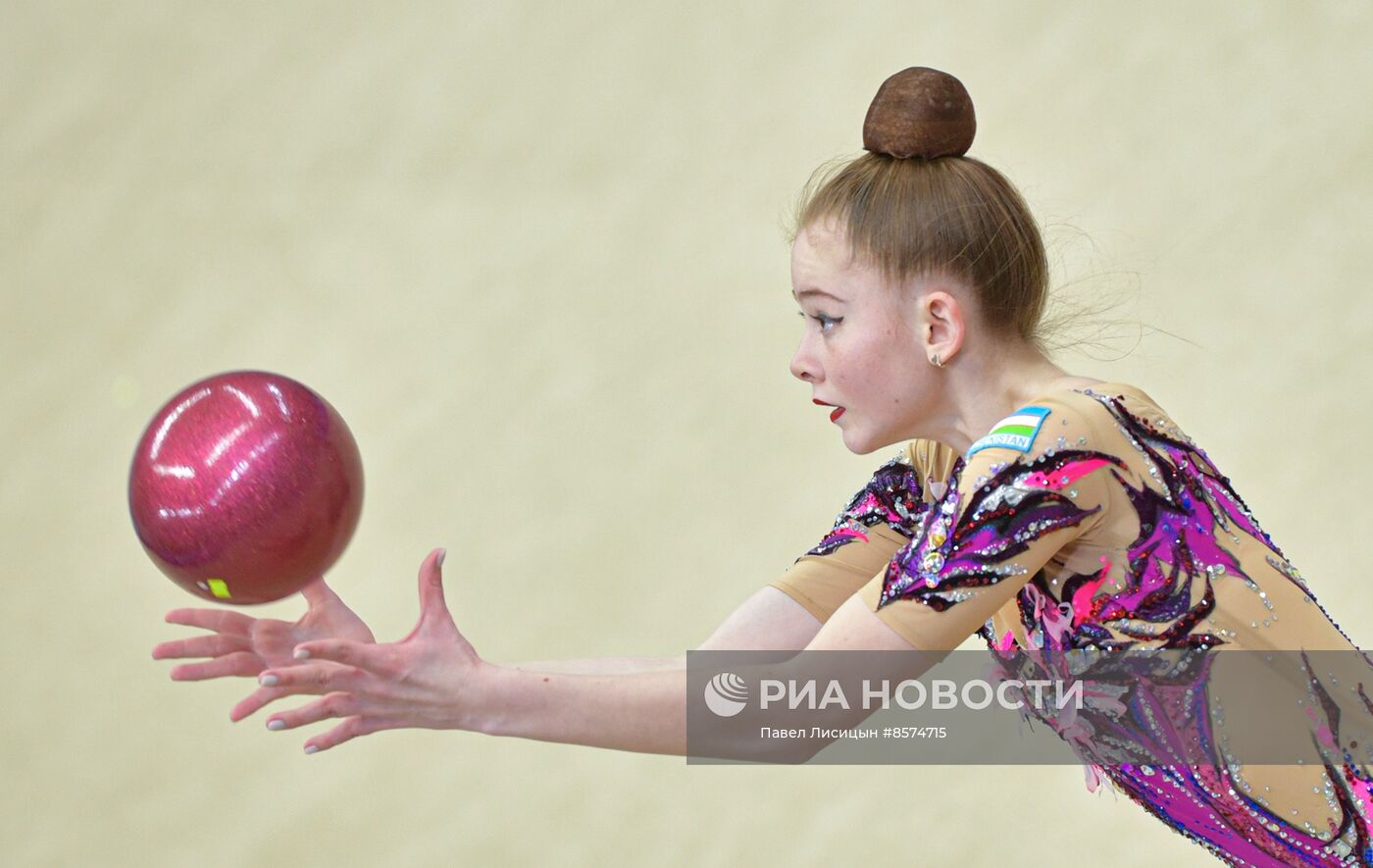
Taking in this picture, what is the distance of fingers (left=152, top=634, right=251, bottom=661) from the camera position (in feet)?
4.97

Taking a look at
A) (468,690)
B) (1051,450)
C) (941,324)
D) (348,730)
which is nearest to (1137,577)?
(1051,450)

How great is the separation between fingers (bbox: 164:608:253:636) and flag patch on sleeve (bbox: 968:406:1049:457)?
0.70 m

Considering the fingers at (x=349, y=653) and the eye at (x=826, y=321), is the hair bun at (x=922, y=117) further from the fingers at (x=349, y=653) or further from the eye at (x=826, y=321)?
the fingers at (x=349, y=653)

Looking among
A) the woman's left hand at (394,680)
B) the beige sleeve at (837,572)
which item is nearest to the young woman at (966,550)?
the woman's left hand at (394,680)

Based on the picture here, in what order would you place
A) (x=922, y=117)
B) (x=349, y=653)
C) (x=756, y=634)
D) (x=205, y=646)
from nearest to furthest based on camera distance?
(x=349, y=653)
(x=205, y=646)
(x=922, y=117)
(x=756, y=634)

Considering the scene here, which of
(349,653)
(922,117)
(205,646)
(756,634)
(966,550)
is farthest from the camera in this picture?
(756,634)

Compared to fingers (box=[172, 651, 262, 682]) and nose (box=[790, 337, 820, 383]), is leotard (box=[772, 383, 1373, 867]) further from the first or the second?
fingers (box=[172, 651, 262, 682])

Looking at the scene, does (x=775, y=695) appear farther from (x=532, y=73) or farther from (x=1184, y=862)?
(x=1184, y=862)

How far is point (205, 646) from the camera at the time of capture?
1.55 meters

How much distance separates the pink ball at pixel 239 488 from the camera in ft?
4.95

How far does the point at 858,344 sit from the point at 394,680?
0.58 m

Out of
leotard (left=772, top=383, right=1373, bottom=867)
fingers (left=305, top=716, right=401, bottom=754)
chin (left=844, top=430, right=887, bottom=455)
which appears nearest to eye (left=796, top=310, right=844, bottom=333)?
chin (left=844, top=430, right=887, bottom=455)

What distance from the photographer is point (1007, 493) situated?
1.43 metres

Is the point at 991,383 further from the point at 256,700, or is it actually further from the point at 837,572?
the point at 256,700
